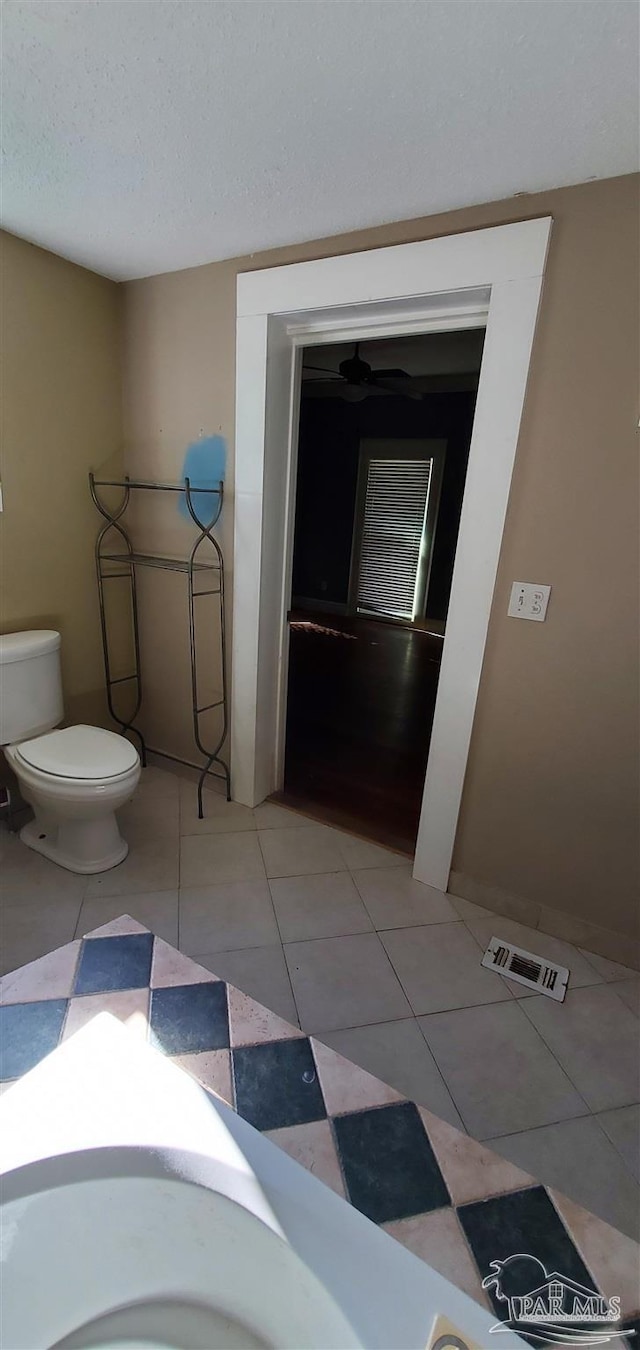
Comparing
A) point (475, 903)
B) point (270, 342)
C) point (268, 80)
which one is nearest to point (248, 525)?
point (270, 342)

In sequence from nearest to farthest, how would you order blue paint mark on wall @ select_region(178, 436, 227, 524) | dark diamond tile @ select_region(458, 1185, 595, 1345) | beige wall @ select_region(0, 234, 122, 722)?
dark diamond tile @ select_region(458, 1185, 595, 1345) < beige wall @ select_region(0, 234, 122, 722) < blue paint mark on wall @ select_region(178, 436, 227, 524)

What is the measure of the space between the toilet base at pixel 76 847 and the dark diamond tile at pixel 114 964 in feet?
1.48

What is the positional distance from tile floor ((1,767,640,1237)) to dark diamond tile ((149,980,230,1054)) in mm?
144

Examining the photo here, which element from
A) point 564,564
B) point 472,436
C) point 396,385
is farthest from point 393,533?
point 564,564

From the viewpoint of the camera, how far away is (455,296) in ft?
5.31

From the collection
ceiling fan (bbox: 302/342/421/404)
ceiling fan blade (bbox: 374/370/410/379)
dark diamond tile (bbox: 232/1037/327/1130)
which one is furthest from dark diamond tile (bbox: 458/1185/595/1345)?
ceiling fan blade (bbox: 374/370/410/379)

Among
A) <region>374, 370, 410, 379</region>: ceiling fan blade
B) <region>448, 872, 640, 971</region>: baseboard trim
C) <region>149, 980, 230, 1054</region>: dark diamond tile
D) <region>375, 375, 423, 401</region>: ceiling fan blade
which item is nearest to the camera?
<region>149, 980, 230, 1054</region>: dark diamond tile

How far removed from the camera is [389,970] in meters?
1.68

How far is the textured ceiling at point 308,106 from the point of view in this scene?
3.17 feet

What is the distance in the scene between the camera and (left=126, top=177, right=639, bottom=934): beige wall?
142cm

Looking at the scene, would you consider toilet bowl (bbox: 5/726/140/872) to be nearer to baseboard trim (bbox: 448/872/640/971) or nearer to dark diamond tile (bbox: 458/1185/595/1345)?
baseboard trim (bbox: 448/872/640/971)

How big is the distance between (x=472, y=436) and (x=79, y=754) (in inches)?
66.6

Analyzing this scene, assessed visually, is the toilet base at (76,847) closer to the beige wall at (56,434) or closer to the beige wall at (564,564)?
the beige wall at (56,434)

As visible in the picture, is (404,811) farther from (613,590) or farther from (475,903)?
(613,590)
